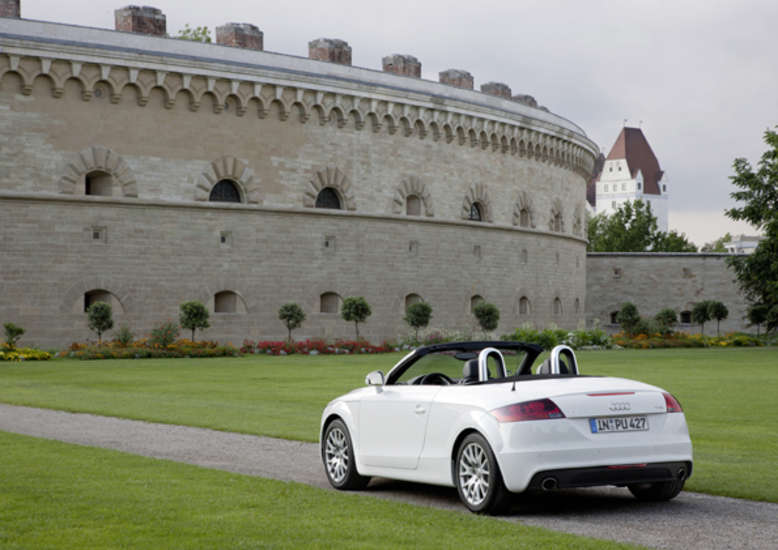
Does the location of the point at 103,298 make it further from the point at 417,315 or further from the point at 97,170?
the point at 417,315

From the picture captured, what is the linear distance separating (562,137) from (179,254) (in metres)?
22.2

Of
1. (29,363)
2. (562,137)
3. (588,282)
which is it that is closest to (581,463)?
(29,363)

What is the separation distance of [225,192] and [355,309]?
635 centimetres

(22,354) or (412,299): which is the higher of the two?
(412,299)

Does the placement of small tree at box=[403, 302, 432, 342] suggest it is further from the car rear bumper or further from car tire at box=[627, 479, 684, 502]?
the car rear bumper

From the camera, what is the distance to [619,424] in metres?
8.33

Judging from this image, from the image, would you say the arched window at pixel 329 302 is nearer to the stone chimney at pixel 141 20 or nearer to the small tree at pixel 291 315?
the small tree at pixel 291 315

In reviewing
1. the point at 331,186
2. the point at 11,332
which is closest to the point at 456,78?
the point at 331,186

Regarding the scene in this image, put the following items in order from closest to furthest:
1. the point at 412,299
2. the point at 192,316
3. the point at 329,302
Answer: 1. the point at 192,316
2. the point at 329,302
3. the point at 412,299

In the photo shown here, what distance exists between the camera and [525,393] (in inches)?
332

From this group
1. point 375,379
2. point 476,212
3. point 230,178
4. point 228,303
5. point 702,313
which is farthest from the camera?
point 702,313

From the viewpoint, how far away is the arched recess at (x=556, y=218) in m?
53.1

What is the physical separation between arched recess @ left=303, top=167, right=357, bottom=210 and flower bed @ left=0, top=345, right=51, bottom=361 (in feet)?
41.2

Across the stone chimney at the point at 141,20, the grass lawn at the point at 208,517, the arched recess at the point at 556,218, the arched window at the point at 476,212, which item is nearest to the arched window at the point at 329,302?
the arched window at the point at 476,212
